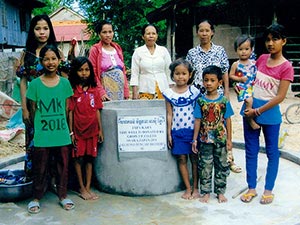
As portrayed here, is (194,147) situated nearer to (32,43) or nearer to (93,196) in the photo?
(93,196)

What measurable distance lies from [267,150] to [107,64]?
2.25 meters

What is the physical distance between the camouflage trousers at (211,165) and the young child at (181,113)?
160 millimetres

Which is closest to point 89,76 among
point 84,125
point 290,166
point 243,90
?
point 84,125

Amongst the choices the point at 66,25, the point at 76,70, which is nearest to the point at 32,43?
the point at 76,70

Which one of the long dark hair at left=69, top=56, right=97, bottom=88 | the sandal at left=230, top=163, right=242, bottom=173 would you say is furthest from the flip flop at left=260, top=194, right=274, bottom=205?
the long dark hair at left=69, top=56, right=97, bottom=88

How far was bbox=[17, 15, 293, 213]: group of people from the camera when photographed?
166 inches

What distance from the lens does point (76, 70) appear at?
14.7 feet

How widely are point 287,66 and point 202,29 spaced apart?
116 centimetres

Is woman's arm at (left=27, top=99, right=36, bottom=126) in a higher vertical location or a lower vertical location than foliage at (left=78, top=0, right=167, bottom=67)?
lower

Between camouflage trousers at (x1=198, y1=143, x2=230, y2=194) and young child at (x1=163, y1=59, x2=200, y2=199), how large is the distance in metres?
0.16

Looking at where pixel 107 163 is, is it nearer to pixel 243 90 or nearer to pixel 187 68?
pixel 187 68

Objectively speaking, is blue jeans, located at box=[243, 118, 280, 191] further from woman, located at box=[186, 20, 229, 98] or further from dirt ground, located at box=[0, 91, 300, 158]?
dirt ground, located at box=[0, 91, 300, 158]

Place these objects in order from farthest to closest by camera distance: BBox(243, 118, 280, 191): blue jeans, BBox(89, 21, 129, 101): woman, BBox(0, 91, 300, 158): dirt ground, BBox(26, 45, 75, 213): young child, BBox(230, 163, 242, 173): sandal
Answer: BBox(0, 91, 300, 158): dirt ground < BBox(230, 163, 242, 173): sandal < BBox(89, 21, 129, 101): woman < BBox(243, 118, 280, 191): blue jeans < BBox(26, 45, 75, 213): young child

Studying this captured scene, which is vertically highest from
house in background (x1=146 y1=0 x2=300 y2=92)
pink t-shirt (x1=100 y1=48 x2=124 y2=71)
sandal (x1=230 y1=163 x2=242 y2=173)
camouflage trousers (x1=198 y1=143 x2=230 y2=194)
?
house in background (x1=146 y1=0 x2=300 y2=92)
